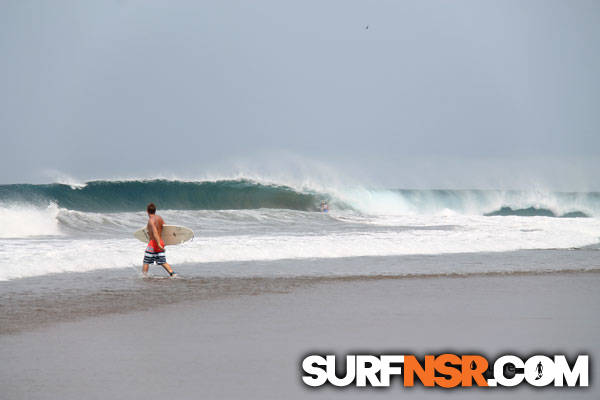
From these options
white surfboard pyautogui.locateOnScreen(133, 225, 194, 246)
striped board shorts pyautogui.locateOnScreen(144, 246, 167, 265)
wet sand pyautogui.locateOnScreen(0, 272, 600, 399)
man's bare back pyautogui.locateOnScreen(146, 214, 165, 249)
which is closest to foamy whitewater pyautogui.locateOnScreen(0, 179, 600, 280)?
white surfboard pyautogui.locateOnScreen(133, 225, 194, 246)

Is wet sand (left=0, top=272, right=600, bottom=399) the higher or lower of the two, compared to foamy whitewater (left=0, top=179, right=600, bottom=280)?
lower

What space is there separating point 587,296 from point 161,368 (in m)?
5.60

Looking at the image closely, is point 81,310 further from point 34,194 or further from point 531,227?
point 34,194

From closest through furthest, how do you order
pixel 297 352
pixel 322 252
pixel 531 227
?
pixel 297 352, pixel 322 252, pixel 531 227

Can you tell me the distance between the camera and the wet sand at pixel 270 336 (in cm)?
434

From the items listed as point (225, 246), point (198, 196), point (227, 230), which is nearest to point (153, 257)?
point (225, 246)

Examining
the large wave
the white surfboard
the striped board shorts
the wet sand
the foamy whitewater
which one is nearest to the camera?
the wet sand

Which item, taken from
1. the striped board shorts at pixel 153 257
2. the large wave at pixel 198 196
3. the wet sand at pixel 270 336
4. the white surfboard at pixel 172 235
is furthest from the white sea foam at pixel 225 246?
the large wave at pixel 198 196

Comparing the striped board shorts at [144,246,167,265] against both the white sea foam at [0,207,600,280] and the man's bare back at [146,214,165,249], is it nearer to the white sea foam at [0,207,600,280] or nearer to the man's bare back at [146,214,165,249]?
the man's bare back at [146,214,165,249]

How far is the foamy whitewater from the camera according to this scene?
→ 11.9m

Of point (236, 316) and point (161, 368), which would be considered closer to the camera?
point (161, 368)

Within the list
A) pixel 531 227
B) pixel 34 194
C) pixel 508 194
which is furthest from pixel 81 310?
pixel 508 194

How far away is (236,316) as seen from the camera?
6.77 metres

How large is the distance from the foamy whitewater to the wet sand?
258 centimetres
